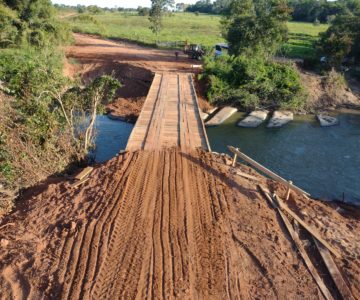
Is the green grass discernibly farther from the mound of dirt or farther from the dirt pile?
the dirt pile

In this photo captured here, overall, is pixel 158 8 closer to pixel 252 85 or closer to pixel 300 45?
pixel 252 85

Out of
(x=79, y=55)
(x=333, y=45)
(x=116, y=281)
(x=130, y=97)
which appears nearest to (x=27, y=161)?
(x=116, y=281)

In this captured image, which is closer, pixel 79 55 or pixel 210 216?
pixel 210 216

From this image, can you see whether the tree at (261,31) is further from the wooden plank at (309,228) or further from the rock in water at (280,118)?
the wooden plank at (309,228)

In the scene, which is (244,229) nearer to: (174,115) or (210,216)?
(210,216)

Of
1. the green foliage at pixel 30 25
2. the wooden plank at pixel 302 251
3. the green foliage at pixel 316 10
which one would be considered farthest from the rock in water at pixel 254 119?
the green foliage at pixel 316 10

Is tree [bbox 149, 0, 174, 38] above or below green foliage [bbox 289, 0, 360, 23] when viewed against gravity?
below

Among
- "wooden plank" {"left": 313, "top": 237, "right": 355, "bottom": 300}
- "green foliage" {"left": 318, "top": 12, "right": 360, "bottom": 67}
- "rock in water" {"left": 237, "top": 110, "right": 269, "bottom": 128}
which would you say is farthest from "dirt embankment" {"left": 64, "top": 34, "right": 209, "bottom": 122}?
"wooden plank" {"left": 313, "top": 237, "right": 355, "bottom": 300}
